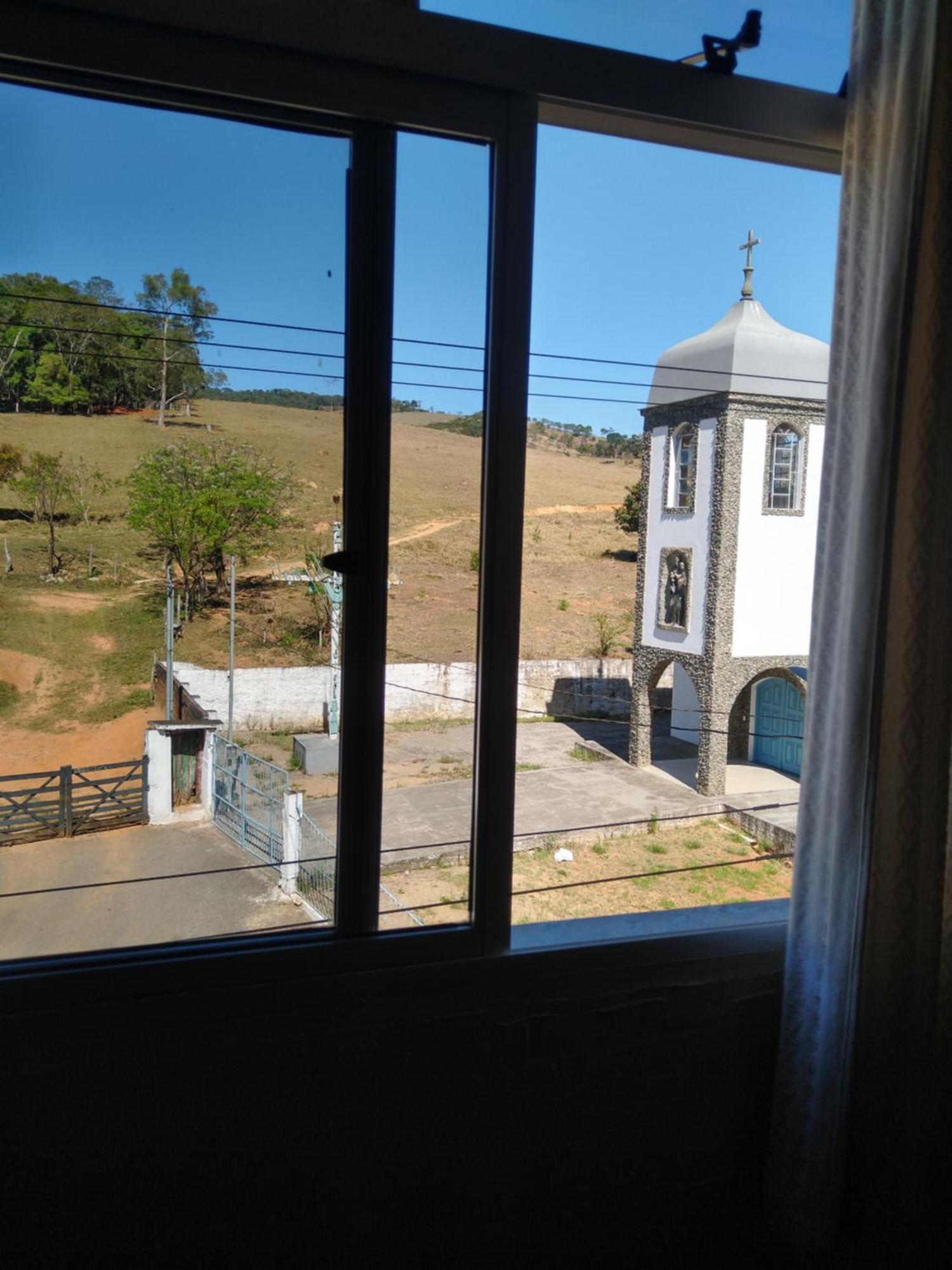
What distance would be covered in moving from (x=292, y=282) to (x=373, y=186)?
7.2 inches

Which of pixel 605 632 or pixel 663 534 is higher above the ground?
pixel 663 534

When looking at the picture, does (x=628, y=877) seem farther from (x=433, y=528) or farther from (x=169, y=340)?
(x=169, y=340)

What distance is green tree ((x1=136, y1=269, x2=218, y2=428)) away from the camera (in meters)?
1.20

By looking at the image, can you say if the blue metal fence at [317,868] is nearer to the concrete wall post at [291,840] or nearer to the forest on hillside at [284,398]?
the concrete wall post at [291,840]

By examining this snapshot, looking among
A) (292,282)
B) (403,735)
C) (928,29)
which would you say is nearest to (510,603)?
(403,735)

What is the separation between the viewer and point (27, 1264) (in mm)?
1104

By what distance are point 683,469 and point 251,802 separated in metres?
0.95

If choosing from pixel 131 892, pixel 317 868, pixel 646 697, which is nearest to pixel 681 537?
pixel 646 697

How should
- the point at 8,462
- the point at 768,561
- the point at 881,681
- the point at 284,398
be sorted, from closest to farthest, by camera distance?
1. the point at 8,462
2. the point at 284,398
3. the point at 881,681
4. the point at 768,561

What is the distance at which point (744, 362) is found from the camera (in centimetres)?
157

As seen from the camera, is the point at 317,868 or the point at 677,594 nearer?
the point at 317,868

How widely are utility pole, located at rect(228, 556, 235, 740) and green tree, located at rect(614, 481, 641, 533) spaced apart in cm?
67

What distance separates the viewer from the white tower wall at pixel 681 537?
1555 mm

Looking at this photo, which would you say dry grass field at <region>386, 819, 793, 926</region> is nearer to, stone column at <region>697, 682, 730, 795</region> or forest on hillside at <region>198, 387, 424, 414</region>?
stone column at <region>697, 682, 730, 795</region>
